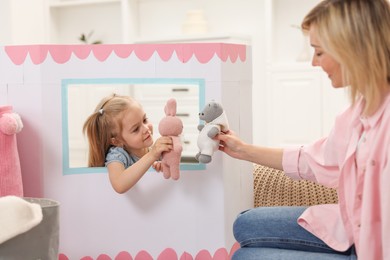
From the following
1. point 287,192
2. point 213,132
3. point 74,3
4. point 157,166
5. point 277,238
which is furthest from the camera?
point 74,3

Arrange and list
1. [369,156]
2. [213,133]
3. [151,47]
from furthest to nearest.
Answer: [151,47]
[213,133]
[369,156]

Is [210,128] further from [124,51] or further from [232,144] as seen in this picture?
[124,51]

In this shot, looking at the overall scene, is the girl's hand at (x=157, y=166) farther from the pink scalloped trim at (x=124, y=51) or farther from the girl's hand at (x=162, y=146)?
the pink scalloped trim at (x=124, y=51)

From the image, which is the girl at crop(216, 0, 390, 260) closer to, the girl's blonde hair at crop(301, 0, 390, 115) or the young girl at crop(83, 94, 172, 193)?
the girl's blonde hair at crop(301, 0, 390, 115)

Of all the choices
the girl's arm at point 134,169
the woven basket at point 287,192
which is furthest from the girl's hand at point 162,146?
the woven basket at point 287,192

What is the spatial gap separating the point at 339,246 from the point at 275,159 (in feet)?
0.97

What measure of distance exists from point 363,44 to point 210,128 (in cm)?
49

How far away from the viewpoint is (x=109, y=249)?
175 cm

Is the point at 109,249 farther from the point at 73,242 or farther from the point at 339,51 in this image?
the point at 339,51

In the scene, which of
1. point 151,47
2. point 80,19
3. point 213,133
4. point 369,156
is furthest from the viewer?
point 80,19

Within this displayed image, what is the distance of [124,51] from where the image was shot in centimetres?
172

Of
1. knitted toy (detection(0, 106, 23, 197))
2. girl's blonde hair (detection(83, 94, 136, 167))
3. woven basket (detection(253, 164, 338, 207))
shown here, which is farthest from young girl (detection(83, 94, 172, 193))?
woven basket (detection(253, 164, 338, 207))

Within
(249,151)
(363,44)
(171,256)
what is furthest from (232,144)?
(363,44)

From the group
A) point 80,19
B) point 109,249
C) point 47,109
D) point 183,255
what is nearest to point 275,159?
point 183,255
